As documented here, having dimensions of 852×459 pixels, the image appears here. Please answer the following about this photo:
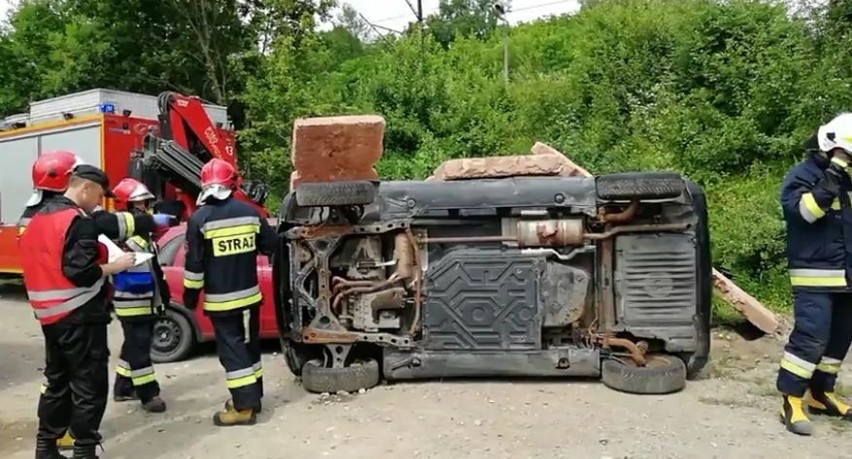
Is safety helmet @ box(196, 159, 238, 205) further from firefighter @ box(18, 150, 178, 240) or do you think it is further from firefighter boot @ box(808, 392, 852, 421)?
firefighter boot @ box(808, 392, 852, 421)

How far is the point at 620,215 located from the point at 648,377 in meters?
1.15

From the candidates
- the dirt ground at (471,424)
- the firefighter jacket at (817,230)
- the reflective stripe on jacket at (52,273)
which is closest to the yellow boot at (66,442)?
the dirt ground at (471,424)

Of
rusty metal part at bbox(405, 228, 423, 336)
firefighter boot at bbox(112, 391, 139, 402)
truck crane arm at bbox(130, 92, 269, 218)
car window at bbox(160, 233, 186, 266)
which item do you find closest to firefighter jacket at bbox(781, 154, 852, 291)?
rusty metal part at bbox(405, 228, 423, 336)

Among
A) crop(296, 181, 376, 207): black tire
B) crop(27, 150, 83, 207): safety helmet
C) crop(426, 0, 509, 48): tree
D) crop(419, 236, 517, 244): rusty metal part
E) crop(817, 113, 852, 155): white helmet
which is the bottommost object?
crop(419, 236, 517, 244): rusty metal part

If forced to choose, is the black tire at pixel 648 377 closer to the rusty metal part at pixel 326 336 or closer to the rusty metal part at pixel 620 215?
the rusty metal part at pixel 620 215

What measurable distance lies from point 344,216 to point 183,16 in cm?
1518

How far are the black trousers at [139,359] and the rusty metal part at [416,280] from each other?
1.91 meters

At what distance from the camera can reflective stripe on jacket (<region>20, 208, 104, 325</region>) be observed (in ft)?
14.6

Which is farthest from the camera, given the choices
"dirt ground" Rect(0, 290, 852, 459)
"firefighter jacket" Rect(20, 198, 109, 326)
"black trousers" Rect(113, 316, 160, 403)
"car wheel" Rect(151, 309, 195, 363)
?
"car wheel" Rect(151, 309, 195, 363)

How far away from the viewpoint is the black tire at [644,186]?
5.44 metres

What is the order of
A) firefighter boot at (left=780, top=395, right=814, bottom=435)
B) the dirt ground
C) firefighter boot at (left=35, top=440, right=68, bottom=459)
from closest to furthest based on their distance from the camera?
firefighter boot at (left=35, top=440, right=68, bottom=459) < the dirt ground < firefighter boot at (left=780, top=395, right=814, bottom=435)

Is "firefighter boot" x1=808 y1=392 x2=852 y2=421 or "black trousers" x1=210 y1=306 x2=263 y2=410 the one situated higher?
"black trousers" x1=210 y1=306 x2=263 y2=410

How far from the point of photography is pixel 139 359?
19.1 ft

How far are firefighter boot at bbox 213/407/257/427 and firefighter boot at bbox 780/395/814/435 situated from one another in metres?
3.39
